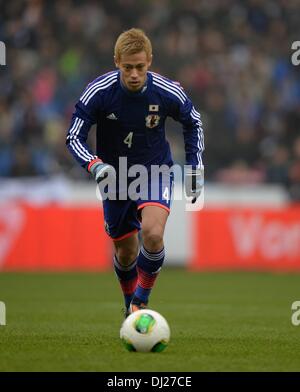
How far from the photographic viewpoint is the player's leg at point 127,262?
778cm

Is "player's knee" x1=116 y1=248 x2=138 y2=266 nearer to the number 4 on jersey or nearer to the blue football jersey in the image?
the blue football jersey

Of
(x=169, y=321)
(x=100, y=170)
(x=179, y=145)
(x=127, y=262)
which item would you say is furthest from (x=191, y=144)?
(x=179, y=145)

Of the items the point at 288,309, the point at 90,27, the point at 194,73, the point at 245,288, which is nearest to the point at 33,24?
the point at 90,27

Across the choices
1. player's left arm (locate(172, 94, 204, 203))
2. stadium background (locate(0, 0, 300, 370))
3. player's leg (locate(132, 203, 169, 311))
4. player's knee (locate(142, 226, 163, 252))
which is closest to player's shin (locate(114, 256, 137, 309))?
player's leg (locate(132, 203, 169, 311))

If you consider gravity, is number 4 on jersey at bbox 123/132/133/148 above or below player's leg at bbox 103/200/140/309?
above

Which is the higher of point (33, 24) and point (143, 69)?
point (33, 24)

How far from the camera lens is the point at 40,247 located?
15.8 m

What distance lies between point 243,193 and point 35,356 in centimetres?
1148

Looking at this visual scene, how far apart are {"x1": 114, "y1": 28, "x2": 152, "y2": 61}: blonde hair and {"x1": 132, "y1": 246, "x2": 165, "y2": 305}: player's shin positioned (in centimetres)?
147

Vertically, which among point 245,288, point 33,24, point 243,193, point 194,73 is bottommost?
point 245,288

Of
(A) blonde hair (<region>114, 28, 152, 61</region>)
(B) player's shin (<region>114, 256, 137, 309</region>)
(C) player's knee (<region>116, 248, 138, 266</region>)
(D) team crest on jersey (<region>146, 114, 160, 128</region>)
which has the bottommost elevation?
(B) player's shin (<region>114, 256, 137, 309</region>)

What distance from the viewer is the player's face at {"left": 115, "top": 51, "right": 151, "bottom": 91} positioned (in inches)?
274
